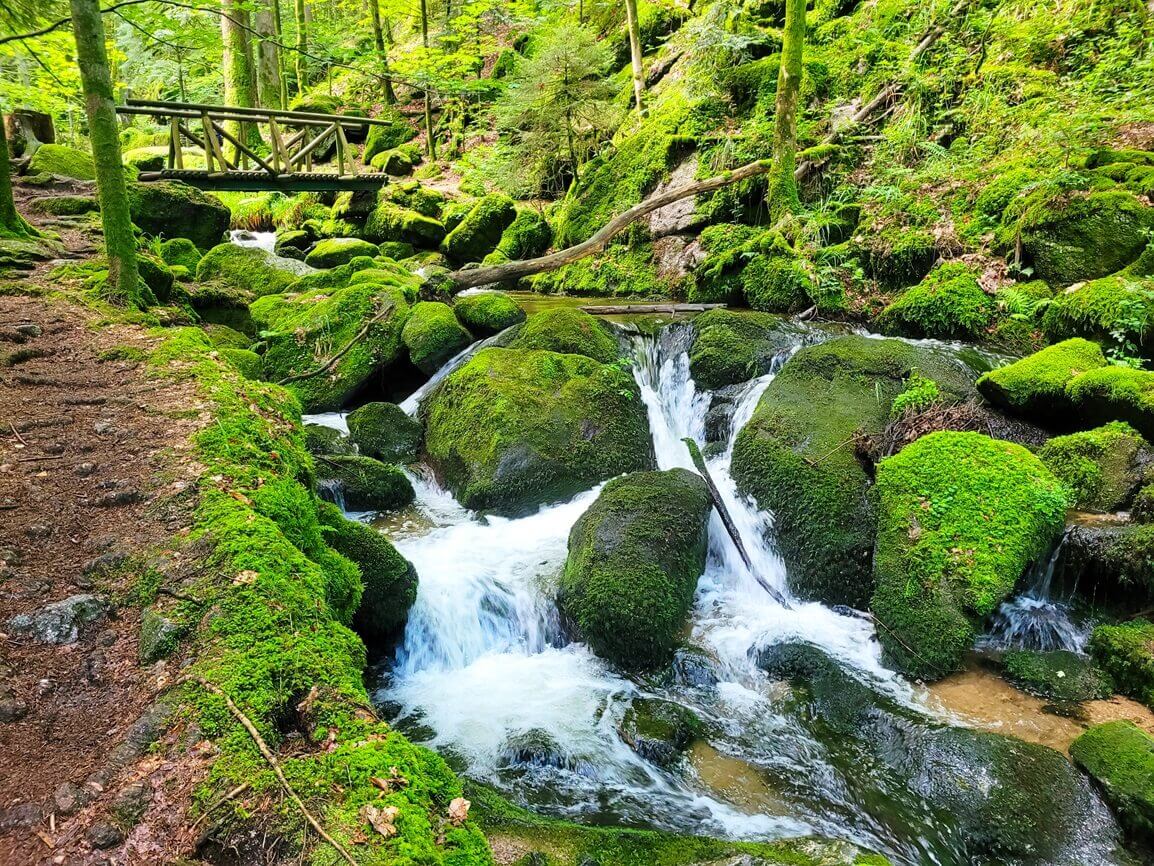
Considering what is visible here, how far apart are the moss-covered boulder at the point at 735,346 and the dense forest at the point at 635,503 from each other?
64 millimetres

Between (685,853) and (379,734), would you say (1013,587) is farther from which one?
(379,734)

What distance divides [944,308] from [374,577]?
7.80 meters

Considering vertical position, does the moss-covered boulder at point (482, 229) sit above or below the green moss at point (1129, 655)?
above

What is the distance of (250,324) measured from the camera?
995 cm

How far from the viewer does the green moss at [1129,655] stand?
432 cm

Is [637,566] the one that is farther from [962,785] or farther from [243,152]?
[243,152]

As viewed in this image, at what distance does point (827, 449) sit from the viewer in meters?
6.31

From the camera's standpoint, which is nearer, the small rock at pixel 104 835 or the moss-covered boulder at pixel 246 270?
the small rock at pixel 104 835

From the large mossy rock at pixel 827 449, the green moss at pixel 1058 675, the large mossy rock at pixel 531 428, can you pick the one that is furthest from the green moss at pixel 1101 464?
the large mossy rock at pixel 531 428

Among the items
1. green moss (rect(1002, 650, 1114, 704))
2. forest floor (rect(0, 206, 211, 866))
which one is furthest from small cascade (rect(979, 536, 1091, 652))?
forest floor (rect(0, 206, 211, 866))

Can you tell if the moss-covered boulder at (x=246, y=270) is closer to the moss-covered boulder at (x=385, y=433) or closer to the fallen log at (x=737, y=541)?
the moss-covered boulder at (x=385, y=433)

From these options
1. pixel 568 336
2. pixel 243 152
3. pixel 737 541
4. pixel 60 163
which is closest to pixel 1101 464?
pixel 737 541

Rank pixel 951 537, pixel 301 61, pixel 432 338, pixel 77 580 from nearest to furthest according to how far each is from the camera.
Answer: pixel 77 580, pixel 951 537, pixel 432 338, pixel 301 61

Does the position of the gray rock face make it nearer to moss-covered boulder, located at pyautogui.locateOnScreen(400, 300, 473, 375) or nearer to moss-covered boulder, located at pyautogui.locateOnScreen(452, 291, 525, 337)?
moss-covered boulder, located at pyautogui.locateOnScreen(400, 300, 473, 375)
